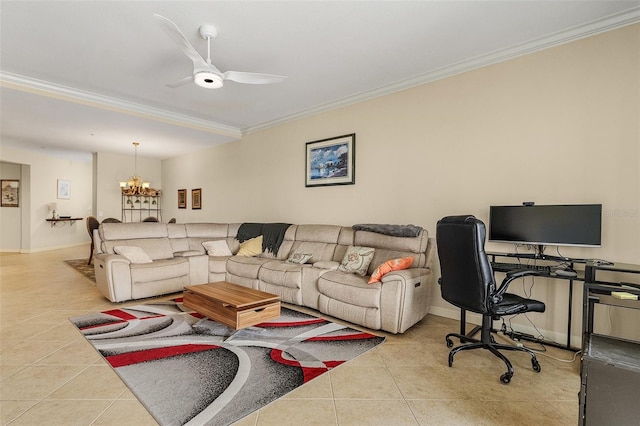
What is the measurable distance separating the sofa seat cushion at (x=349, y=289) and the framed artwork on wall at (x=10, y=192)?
9.51m

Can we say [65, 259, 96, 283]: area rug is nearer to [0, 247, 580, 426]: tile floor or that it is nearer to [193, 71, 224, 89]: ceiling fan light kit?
[0, 247, 580, 426]: tile floor

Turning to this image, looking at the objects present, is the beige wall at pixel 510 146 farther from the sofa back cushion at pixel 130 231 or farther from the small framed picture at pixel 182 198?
the small framed picture at pixel 182 198

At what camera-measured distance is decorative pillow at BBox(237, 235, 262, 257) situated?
489cm

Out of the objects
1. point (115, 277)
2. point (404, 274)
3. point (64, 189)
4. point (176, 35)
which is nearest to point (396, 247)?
point (404, 274)

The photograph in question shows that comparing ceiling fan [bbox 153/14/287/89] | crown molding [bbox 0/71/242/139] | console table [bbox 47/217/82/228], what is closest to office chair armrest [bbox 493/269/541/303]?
ceiling fan [bbox 153/14/287/89]

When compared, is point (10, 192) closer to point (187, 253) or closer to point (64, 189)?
point (64, 189)

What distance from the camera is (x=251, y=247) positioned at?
195 inches

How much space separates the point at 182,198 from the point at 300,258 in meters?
5.08

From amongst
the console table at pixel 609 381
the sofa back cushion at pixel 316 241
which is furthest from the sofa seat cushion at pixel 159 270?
the console table at pixel 609 381

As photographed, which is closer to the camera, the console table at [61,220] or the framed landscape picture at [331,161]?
the framed landscape picture at [331,161]

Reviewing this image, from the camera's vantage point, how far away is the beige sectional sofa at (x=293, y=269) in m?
3.01

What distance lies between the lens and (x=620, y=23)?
8.47 ft

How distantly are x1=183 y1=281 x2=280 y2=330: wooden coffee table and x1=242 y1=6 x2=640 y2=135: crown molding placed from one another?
2.90 m

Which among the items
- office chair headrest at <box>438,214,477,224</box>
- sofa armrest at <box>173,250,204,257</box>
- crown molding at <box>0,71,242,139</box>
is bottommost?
sofa armrest at <box>173,250,204,257</box>
